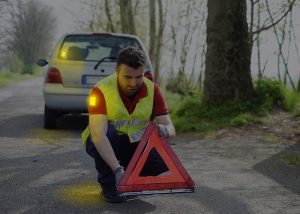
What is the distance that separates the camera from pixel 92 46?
9258 millimetres

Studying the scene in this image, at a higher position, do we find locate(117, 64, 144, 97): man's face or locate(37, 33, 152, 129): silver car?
locate(117, 64, 144, 97): man's face

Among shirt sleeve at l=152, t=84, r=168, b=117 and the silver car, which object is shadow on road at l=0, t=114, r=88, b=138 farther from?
shirt sleeve at l=152, t=84, r=168, b=117

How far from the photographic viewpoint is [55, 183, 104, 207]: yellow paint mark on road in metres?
4.47

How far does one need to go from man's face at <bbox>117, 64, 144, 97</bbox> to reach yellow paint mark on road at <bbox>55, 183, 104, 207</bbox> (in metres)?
1.04

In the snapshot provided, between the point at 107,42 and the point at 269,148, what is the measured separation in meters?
3.60

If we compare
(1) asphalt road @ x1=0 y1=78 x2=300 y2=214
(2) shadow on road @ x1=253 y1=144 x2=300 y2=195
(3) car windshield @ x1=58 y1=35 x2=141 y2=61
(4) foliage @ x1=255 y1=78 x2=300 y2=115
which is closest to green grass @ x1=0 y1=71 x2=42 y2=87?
(3) car windshield @ x1=58 y1=35 x2=141 y2=61

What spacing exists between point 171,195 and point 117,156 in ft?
2.12

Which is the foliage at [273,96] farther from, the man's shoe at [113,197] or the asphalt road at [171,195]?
the man's shoe at [113,197]

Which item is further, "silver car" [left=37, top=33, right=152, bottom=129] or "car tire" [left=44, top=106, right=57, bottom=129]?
"car tire" [left=44, top=106, right=57, bottom=129]

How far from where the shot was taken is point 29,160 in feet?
20.9

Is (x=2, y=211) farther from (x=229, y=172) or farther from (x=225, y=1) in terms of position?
(x=225, y=1)

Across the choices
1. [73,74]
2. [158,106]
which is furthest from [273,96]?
[158,106]

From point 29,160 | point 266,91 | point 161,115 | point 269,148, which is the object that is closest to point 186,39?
point 266,91

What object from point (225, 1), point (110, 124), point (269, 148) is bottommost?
point (269, 148)
